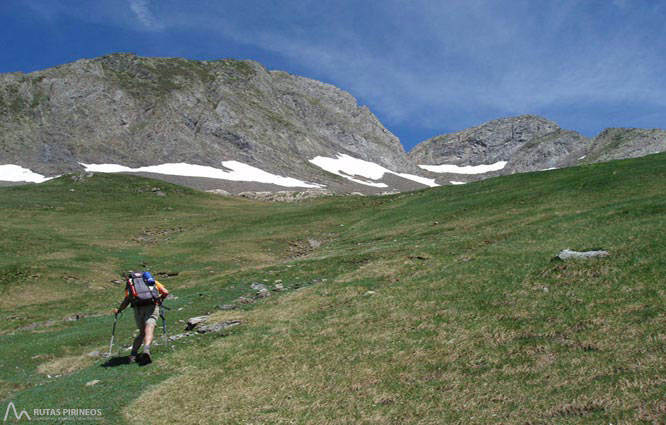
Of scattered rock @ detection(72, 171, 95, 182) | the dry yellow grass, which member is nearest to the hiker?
the dry yellow grass

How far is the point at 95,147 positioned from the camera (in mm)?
199625

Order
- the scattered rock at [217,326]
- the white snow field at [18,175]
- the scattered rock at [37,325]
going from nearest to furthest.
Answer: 1. the scattered rock at [217,326]
2. the scattered rock at [37,325]
3. the white snow field at [18,175]

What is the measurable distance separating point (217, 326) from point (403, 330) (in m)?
8.87

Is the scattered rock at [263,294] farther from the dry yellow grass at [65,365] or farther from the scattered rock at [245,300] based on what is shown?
the dry yellow grass at [65,365]

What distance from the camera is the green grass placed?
1115cm

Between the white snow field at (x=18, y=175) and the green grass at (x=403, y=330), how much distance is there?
140506mm

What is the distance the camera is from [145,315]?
57.5ft

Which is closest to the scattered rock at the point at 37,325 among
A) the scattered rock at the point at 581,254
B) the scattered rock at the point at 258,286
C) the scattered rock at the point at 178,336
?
the scattered rock at the point at 178,336

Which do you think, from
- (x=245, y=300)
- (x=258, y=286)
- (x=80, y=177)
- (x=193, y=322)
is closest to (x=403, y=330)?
(x=193, y=322)

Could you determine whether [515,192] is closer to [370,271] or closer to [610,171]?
[610,171]

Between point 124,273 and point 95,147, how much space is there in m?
185

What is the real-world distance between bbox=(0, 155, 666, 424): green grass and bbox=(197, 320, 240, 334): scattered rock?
2.68 ft

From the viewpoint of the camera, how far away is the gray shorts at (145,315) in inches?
686

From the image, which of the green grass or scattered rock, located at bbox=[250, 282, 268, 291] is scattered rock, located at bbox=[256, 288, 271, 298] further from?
the green grass
